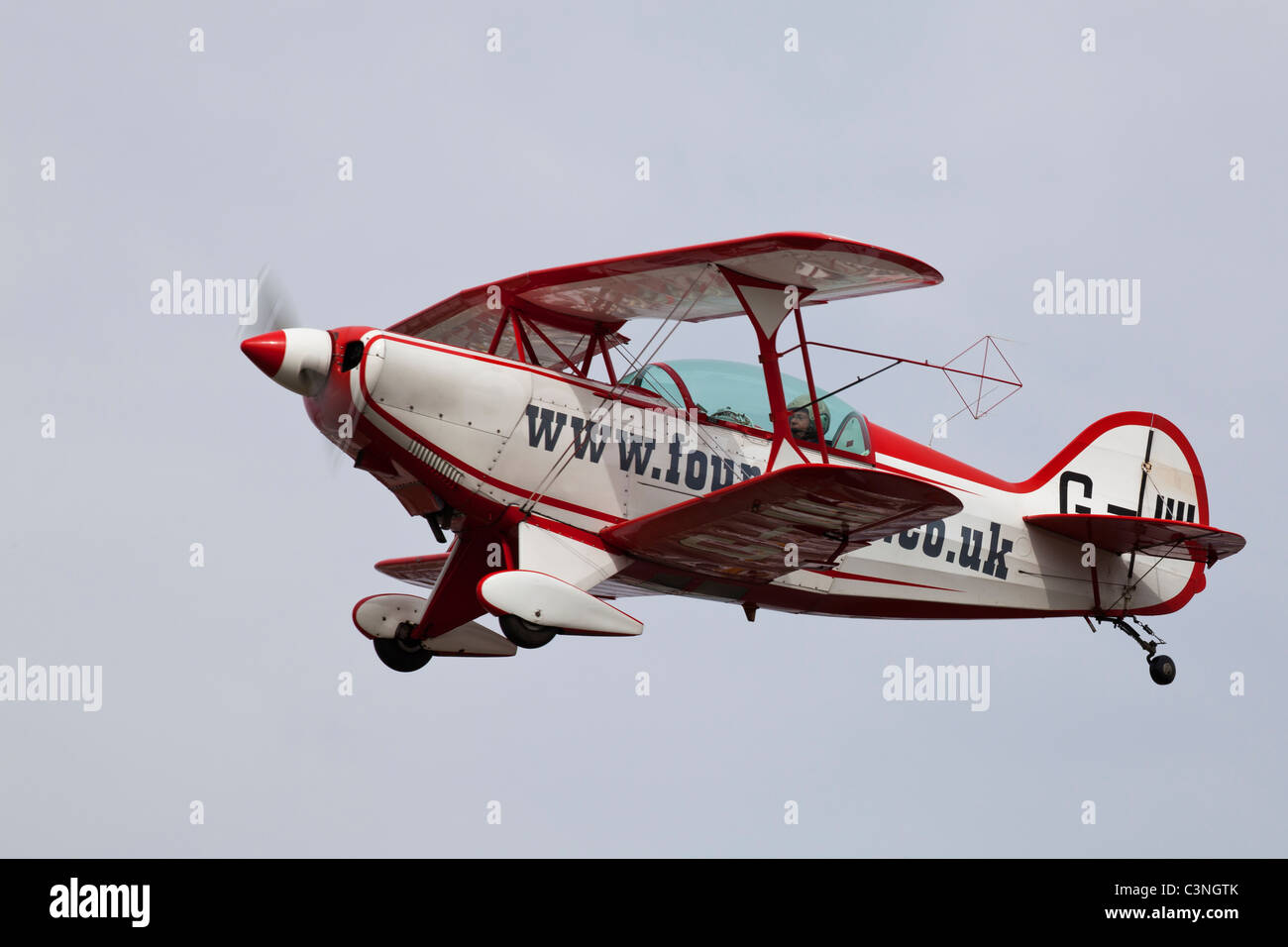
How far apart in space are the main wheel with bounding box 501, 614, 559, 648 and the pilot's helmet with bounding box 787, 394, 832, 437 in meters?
3.11

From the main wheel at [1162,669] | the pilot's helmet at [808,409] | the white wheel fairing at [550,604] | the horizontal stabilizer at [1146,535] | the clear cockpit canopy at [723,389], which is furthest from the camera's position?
the main wheel at [1162,669]

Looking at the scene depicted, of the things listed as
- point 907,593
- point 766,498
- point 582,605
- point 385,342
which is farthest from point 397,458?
point 907,593

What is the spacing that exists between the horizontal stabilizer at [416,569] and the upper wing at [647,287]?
6.84 ft

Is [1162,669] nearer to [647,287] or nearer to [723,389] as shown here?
[723,389]

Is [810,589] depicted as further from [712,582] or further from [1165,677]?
[1165,677]

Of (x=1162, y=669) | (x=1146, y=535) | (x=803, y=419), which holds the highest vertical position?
(x=803, y=419)

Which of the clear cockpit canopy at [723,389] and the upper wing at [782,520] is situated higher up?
the clear cockpit canopy at [723,389]

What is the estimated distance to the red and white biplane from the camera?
13.7 meters

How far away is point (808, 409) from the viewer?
15391 mm

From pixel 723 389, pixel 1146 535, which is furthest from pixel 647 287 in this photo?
pixel 1146 535

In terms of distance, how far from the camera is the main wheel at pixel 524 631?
13414 millimetres

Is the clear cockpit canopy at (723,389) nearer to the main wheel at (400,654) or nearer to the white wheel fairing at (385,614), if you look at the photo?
the white wheel fairing at (385,614)

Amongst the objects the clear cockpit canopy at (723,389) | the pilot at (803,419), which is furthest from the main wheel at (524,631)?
the pilot at (803,419)

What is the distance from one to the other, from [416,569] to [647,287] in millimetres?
4097
